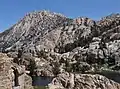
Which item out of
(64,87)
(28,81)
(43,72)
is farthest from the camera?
(43,72)

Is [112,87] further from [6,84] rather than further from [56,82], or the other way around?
[6,84]

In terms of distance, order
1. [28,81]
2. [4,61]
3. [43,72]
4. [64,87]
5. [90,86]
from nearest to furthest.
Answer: [4,61]
[90,86]
[64,87]
[28,81]
[43,72]

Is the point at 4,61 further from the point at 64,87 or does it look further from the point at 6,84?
the point at 64,87

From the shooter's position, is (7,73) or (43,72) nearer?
(7,73)

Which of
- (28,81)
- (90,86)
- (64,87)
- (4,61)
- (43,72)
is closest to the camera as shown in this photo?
(4,61)

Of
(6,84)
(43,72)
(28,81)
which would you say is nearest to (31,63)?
(43,72)

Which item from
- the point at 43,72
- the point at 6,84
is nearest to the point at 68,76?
the point at 6,84

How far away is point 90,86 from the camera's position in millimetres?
32969

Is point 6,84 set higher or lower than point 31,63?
lower

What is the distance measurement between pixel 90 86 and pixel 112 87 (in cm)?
248

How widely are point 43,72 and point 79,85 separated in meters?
120

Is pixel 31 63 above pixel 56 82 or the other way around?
above

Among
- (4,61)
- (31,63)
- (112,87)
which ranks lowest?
(112,87)

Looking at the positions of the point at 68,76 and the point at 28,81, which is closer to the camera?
the point at 68,76
